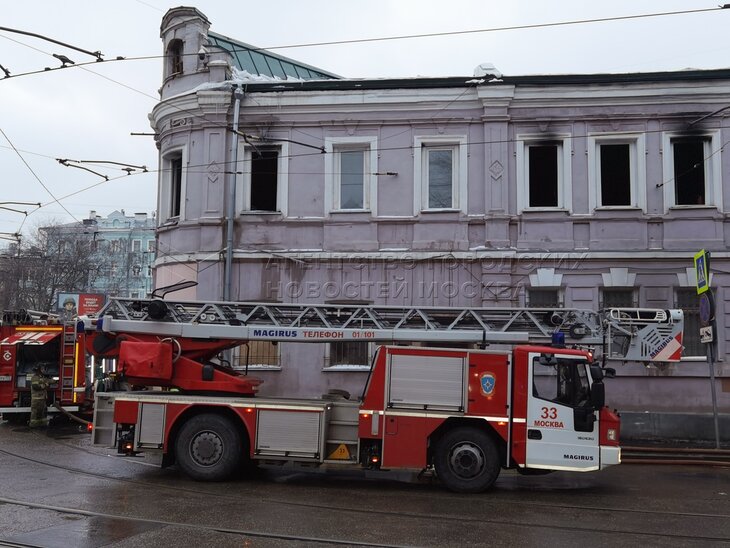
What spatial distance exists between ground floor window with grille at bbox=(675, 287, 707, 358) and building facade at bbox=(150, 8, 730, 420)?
4 centimetres

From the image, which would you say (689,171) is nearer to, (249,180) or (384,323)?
(384,323)

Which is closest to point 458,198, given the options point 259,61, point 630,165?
point 630,165

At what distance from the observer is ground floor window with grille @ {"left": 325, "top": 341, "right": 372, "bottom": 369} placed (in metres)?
18.6

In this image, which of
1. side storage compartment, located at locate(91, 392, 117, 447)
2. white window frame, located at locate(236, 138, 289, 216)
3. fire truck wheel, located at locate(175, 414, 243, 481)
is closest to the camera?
fire truck wheel, located at locate(175, 414, 243, 481)

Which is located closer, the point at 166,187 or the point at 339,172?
the point at 339,172

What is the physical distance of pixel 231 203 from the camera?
62.0 ft

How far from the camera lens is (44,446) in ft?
49.0

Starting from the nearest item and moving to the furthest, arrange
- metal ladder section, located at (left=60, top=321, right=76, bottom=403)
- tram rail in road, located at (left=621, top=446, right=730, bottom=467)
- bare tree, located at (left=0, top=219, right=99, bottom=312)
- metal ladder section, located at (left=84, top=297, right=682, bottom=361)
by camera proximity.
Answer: metal ladder section, located at (left=84, top=297, right=682, bottom=361)
tram rail in road, located at (left=621, top=446, right=730, bottom=467)
metal ladder section, located at (left=60, top=321, right=76, bottom=403)
bare tree, located at (left=0, top=219, right=99, bottom=312)

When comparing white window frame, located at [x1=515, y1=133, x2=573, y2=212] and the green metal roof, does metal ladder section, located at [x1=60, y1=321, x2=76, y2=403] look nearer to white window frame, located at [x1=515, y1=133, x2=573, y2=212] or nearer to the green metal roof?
the green metal roof

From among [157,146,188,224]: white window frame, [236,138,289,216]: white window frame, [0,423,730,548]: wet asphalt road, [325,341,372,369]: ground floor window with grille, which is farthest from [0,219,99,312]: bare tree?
[0,423,730,548]: wet asphalt road

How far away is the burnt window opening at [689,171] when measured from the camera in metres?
18.4

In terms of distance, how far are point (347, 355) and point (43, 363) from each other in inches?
306

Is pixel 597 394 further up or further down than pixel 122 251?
further down

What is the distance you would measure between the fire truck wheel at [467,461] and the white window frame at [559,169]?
8.94m
